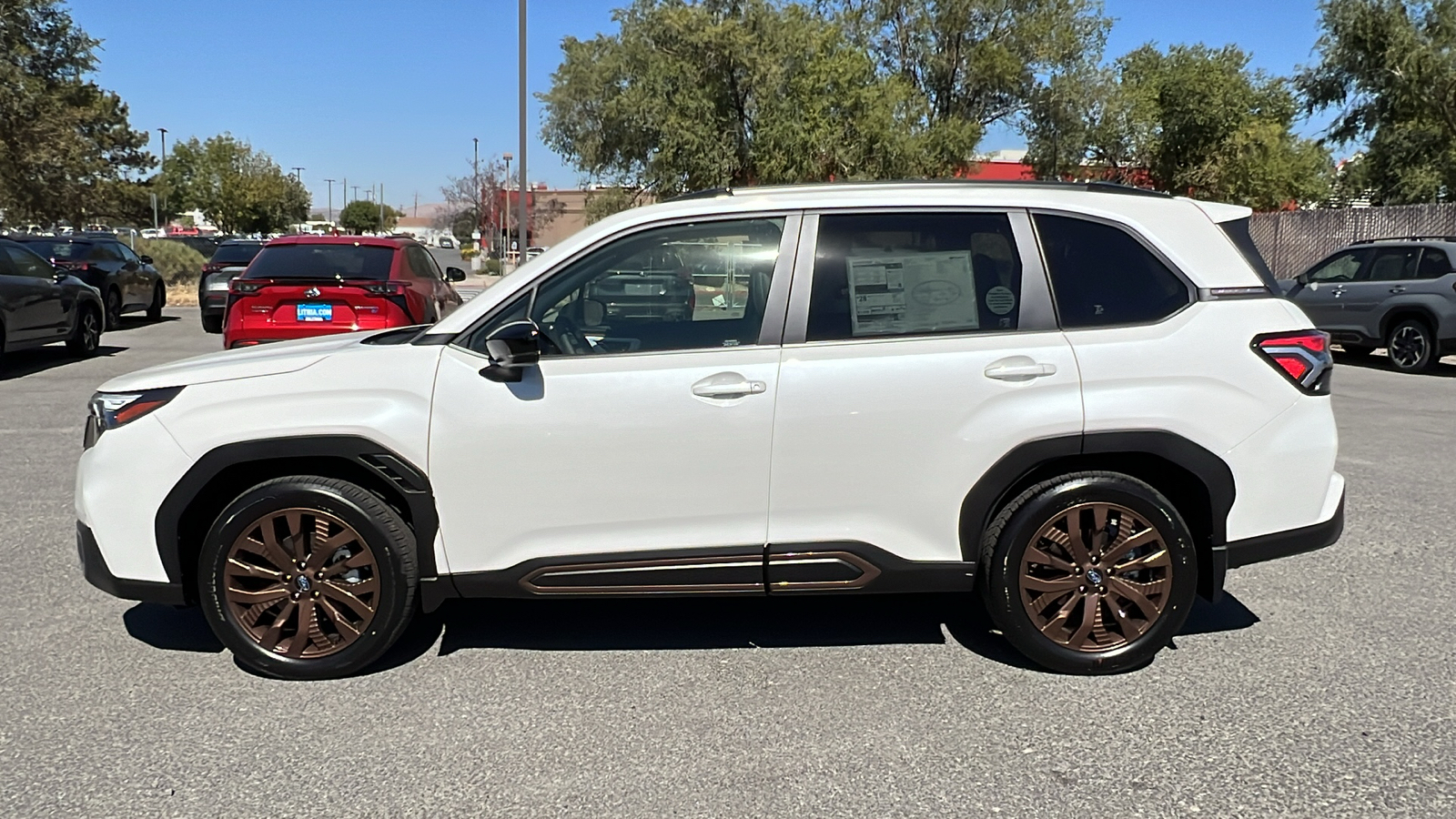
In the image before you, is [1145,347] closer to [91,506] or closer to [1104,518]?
[1104,518]

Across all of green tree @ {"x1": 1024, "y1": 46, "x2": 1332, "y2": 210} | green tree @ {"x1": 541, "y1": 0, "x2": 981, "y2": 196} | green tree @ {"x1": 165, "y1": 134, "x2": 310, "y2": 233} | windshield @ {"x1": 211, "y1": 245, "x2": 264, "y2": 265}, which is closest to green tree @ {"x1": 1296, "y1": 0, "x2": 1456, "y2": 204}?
green tree @ {"x1": 1024, "y1": 46, "x2": 1332, "y2": 210}

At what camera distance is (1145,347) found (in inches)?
163

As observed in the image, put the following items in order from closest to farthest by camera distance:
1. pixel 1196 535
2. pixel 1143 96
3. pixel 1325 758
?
pixel 1325 758, pixel 1196 535, pixel 1143 96

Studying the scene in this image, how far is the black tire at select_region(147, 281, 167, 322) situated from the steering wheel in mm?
19439

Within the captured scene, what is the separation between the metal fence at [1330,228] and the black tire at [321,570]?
66.0 feet

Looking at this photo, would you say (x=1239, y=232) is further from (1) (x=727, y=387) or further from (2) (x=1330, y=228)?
(2) (x=1330, y=228)

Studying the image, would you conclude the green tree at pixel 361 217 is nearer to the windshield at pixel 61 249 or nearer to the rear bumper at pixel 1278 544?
the windshield at pixel 61 249

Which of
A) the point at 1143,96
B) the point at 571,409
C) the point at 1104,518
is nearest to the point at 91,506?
the point at 571,409

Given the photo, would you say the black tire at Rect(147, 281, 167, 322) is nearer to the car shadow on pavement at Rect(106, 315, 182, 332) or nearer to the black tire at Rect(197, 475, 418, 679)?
the car shadow on pavement at Rect(106, 315, 182, 332)

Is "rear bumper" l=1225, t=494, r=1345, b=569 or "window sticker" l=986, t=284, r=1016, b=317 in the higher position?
"window sticker" l=986, t=284, r=1016, b=317

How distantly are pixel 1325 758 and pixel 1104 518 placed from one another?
1.07 meters

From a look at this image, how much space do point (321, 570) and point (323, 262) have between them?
694 centimetres

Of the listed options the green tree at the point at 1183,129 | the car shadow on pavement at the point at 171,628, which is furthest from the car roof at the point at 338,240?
the green tree at the point at 1183,129

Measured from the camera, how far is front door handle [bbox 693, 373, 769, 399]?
400cm
